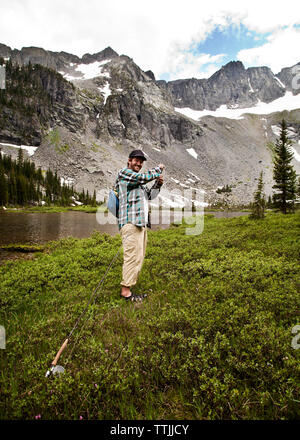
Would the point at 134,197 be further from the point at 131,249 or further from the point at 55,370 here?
the point at 55,370

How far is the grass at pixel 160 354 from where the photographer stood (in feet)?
6.95

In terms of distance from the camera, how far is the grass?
2119 mm

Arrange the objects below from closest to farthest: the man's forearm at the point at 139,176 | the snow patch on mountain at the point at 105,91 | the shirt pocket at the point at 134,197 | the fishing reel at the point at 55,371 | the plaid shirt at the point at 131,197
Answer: the fishing reel at the point at 55,371
the man's forearm at the point at 139,176
the plaid shirt at the point at 131,197
the shirt pocket at the point at 134,197
the snow patch on mountain at the point at 105,91

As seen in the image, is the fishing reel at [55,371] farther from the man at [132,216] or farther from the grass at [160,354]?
the man at [132,216]

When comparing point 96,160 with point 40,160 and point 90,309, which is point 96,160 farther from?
point 90,309

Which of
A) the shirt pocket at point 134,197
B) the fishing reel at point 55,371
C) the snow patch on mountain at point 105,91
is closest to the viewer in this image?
the fishing reel at point 55,371

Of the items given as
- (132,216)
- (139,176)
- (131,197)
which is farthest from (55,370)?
(139,176)

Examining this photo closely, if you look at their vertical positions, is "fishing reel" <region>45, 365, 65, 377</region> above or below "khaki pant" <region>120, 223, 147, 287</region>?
below

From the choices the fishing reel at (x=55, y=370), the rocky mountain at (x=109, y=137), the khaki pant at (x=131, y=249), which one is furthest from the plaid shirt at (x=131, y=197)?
the rocky mountain at (x=109, y=137)

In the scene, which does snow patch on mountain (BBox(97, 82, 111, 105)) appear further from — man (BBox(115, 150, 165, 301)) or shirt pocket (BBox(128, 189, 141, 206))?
shirt pocket (BBox(128, 189, 141, 206))

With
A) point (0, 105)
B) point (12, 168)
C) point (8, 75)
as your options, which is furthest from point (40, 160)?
point (8, 75)

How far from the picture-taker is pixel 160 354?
9.28ft

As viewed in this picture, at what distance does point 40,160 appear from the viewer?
113188 millimetres

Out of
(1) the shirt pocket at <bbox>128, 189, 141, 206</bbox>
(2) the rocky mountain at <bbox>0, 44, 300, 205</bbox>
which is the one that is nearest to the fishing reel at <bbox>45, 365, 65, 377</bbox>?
(1) the shirt pocket at <bbox>128, 189, 141, 206</bbox>
